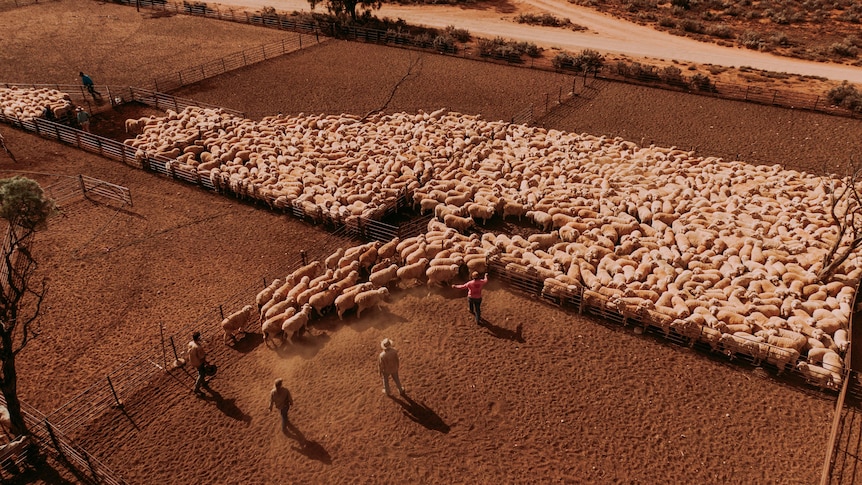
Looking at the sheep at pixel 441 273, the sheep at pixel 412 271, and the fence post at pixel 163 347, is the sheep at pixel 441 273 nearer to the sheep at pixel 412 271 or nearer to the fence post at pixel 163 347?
the sheep at pixel 412 271

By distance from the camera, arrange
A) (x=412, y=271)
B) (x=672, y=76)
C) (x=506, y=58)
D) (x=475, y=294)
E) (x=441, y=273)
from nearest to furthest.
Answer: (x=475, y=294) < (x=441, y=273) < (x=412, y=271) < (x=672, y=76) < (x=506, y=58)

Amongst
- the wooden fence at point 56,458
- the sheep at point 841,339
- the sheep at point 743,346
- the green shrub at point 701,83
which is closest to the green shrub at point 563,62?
the green shrub at point 701,83

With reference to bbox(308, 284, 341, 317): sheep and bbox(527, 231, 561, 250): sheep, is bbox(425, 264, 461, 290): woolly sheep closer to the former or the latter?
bbox(308, 284, 341, 317): sheep

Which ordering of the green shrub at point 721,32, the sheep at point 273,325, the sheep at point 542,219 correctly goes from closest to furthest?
the sheep at point 273,325
the sheep at point 542,219
the green shrub at point 721,32

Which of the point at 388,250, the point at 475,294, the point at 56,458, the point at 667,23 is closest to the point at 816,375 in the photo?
the point at 475,294

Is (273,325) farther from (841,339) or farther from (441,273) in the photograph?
(841,339)

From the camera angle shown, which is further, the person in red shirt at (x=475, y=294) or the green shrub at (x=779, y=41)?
the green shrub at (x=779, y=41)

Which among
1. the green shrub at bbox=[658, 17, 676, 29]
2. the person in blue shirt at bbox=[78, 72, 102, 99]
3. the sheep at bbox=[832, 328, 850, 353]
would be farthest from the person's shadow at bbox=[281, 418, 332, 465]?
the green shrub at bbox=[658, 17, 676, 29]

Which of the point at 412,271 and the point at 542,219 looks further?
the point at 542,219
